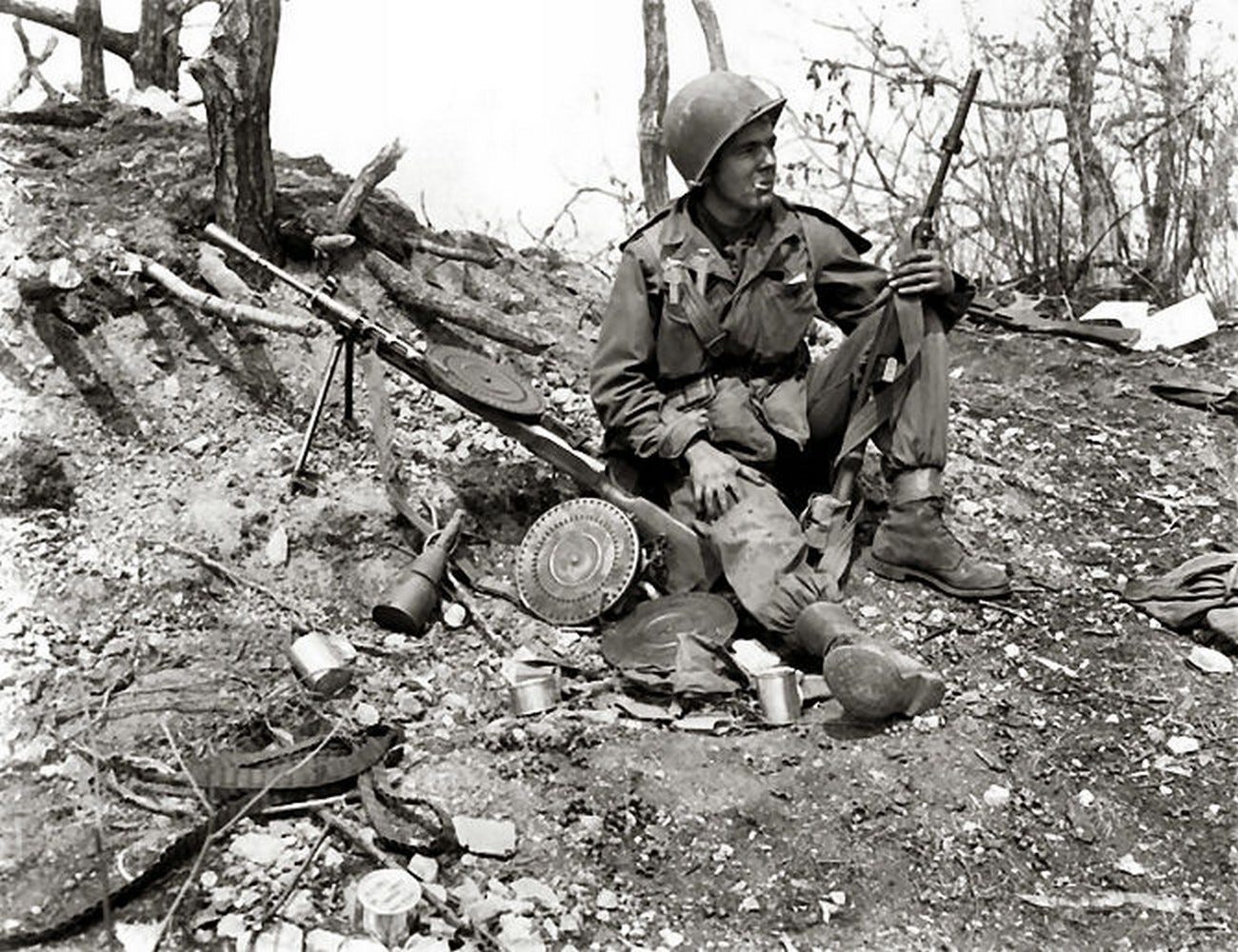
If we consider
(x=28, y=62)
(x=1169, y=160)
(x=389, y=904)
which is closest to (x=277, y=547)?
(x=389, y=904)

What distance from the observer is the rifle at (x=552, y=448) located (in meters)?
5.07

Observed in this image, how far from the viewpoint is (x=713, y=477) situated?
502cm

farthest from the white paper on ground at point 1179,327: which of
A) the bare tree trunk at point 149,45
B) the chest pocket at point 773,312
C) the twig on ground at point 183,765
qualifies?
the bare tree trunk at point 149,45

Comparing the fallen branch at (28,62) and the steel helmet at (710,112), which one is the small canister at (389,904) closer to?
the steel helmet at (710,112)

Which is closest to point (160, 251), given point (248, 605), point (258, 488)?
point (258, 488)

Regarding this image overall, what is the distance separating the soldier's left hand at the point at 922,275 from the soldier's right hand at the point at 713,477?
0.79 meters

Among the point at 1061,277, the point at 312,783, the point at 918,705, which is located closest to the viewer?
the point at 312,783

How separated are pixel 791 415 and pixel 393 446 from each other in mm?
1503

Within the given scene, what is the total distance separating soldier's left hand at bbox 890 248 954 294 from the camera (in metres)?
4.98

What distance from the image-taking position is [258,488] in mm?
5602

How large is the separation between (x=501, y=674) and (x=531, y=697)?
0.33 meters

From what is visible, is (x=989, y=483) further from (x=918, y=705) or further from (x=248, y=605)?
(x=248, y=605)

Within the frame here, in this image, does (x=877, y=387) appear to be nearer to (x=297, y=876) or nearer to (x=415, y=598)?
(x=415, y=598)

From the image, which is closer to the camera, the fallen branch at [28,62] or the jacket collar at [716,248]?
the jacket collar at [716,248]
